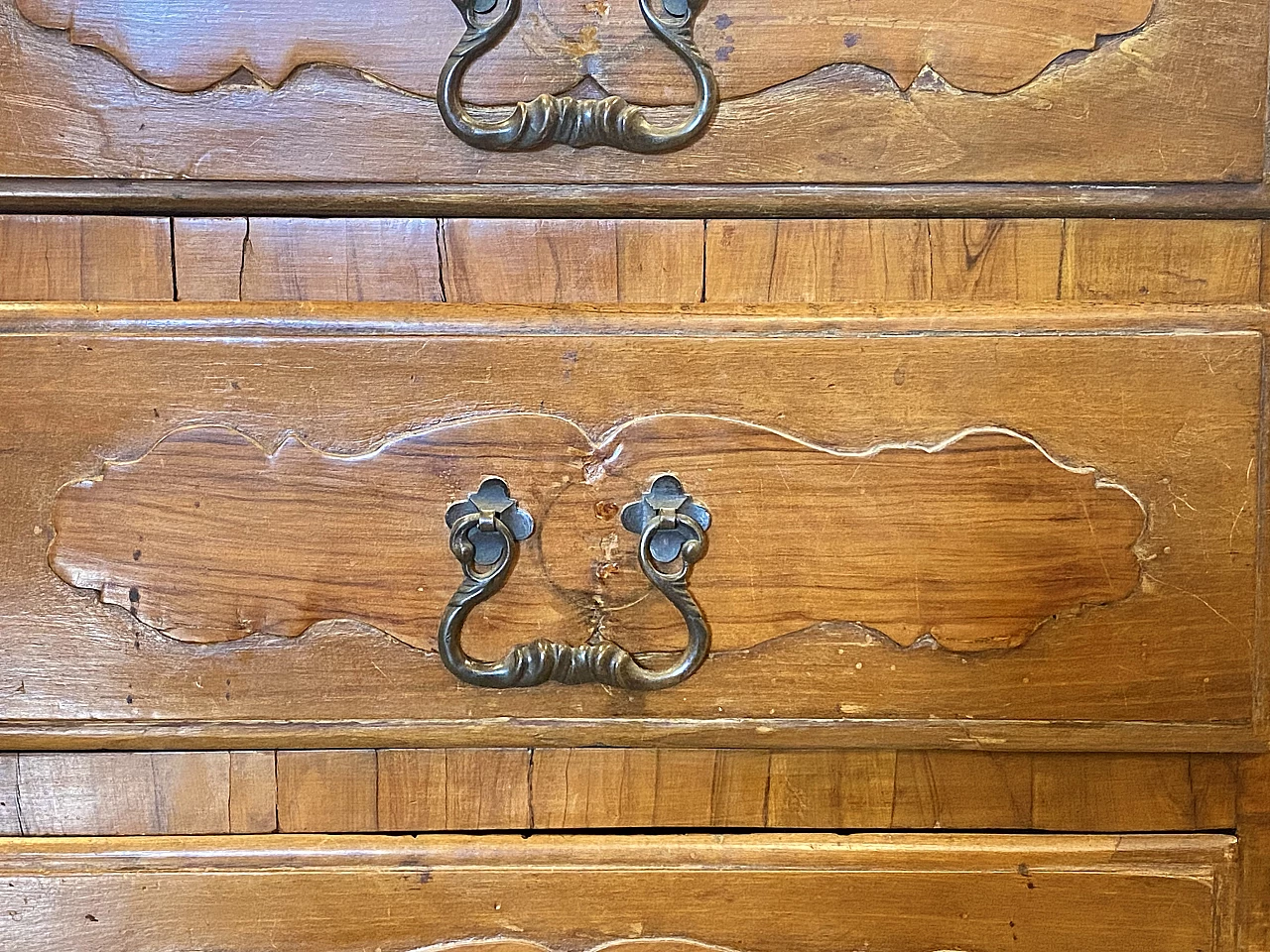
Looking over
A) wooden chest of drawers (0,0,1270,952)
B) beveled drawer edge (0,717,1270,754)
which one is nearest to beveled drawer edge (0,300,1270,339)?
wooden chest of drawers (0,0,1270,952)

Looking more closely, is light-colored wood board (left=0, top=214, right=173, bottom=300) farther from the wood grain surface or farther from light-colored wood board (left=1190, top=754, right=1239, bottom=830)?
light-colored wood board (left=1190, top=754, right=1239, bottom=830)

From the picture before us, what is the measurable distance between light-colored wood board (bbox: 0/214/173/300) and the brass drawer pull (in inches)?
7.5

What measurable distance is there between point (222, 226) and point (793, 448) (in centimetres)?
30

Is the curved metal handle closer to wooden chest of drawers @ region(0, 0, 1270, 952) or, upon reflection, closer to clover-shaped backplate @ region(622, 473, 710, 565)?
wooden chest of drawers @ region(0, 0, 1270, 952)

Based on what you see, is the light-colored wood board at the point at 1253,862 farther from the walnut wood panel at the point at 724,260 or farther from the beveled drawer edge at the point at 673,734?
the walnut wood panel at the point at 724,260

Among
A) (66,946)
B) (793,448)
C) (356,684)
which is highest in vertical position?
(793,448)

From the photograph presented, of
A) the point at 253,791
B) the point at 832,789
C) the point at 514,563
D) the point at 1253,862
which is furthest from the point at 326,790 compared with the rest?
the point at 1253,862

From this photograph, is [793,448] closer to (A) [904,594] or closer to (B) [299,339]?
(A) [904,594]

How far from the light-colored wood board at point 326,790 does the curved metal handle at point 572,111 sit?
0.32 meters

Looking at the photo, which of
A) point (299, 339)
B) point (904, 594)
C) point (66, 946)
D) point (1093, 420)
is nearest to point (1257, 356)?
point (1093, 420)

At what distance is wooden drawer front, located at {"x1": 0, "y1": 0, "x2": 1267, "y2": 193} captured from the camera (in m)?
0.46

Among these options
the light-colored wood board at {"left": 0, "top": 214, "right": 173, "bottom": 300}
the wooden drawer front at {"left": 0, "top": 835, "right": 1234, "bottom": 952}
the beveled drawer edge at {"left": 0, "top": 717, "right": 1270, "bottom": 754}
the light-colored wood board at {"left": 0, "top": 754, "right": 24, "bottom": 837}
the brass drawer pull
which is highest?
the light-colored wood board at {"left": 0, "top": 214, "right": 173, "bottom": 300}

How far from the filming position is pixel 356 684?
49cm

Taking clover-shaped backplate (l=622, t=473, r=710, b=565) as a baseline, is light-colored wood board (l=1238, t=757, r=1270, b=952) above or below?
below
